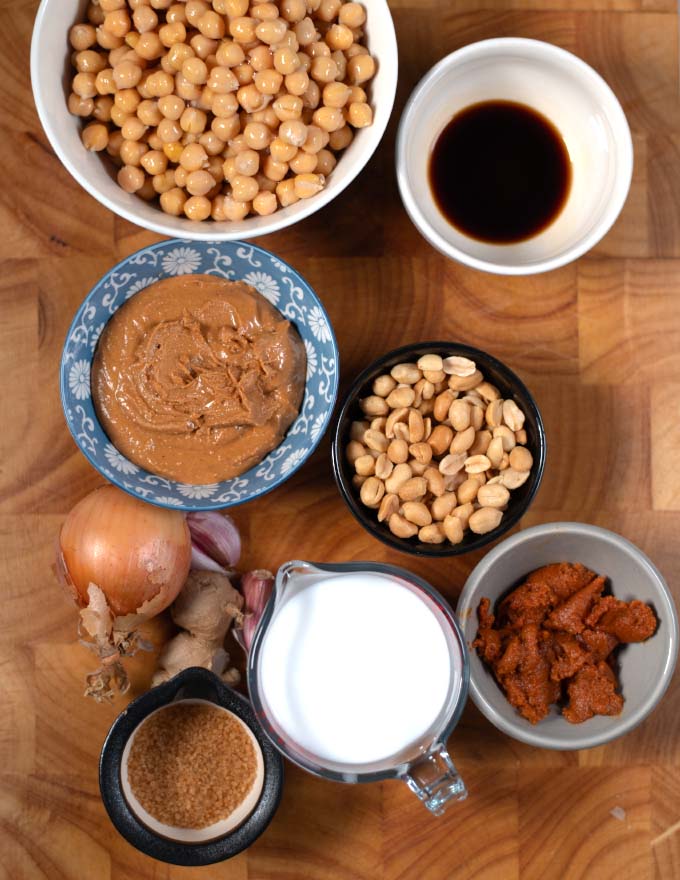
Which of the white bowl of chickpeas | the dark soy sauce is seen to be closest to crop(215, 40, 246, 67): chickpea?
the white bowl of chickpeas

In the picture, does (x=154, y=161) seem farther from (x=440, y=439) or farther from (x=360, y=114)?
(x=440, y=439)

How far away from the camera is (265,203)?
1255 mm

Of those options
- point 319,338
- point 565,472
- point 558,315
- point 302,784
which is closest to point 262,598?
point 302,784

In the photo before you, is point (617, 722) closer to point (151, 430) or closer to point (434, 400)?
point (434, 400)

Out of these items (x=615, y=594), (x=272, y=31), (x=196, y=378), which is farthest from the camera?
(x=615, y=594)

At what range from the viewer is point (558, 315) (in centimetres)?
148

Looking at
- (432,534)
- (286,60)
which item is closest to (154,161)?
(286,60)

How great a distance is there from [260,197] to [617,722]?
3.03 feet

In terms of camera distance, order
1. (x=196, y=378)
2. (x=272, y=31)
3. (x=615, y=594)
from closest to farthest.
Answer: (x=272, y=31)
(x=196, y=378)
(x=615, y=594)

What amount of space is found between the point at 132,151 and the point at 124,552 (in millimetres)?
582

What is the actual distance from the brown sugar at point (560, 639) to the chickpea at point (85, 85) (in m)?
0.95

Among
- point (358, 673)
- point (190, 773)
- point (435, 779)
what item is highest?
point (358, 673)

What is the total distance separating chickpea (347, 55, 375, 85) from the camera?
126 cm

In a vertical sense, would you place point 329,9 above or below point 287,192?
above
